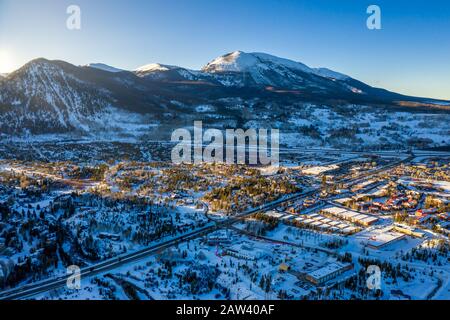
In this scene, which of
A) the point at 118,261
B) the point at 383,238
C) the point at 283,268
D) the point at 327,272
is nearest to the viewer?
the point at 327,272

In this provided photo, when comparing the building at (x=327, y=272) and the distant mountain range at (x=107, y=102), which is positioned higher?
the distant mountain range at (x=107, y=102)

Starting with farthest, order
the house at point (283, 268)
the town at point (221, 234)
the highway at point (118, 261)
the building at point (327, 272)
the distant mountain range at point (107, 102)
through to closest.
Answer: the distant mountain range at point (107, 102) → the house at point (283, 268) → the building at point (327, 272) → the town at point (221, 234) → the highway at point (118, 261)

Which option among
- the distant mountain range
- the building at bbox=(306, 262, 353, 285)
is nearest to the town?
the building at bbox=(306, 262, 353, 285)

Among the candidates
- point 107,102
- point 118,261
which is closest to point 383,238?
point 118,261

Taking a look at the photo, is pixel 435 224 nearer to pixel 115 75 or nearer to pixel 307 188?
pixel 307 188

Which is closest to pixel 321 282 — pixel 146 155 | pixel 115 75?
pixel 146 155

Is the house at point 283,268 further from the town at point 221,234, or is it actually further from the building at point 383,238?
the building at point 383,238

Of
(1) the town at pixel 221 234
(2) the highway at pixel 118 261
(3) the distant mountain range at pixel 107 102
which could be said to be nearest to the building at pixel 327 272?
(1) the town at pixel 221 234

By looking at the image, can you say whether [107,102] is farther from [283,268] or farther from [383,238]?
[283,268]
